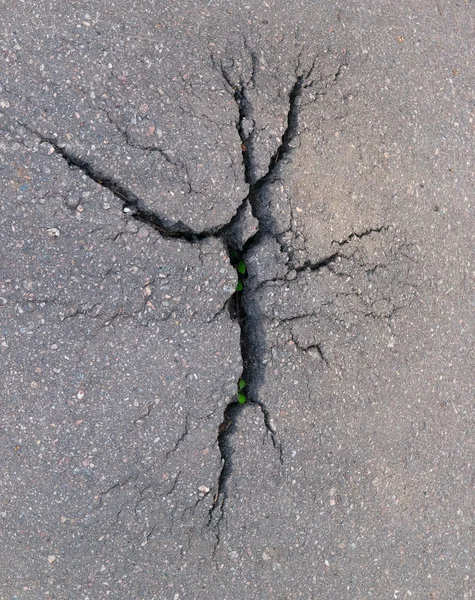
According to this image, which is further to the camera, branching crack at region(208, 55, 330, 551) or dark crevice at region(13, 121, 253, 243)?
branching crack at region(208, 55, 330, 551)

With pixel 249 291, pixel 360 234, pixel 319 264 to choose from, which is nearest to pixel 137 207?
pixel 249 291

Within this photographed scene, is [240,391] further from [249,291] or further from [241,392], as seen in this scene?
[249,291]

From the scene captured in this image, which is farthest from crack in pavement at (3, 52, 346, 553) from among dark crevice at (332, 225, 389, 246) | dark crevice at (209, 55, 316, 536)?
dark crevice at (332, 225, 389, 246)

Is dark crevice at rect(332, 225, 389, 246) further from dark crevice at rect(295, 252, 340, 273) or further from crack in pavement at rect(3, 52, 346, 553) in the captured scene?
crack in pavement at rect(3, 52, 346, 553)

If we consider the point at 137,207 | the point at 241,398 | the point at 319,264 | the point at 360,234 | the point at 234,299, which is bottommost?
the point at 241,398

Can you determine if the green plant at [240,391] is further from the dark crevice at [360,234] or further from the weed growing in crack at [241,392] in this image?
the dark crevice at [360,234]

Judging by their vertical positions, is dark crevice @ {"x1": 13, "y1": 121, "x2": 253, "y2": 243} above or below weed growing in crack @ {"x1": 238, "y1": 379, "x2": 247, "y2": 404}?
above

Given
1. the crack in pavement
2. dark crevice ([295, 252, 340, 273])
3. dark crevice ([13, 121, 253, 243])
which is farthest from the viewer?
dark crevice ([295, 252, 340, 273])

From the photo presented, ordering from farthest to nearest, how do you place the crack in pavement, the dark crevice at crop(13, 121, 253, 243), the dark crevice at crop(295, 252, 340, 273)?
the dark crevice at crop(295, 252, 340, 273), the crack in pavement, the dark crevice at crop(13, 121, 253, 243)
